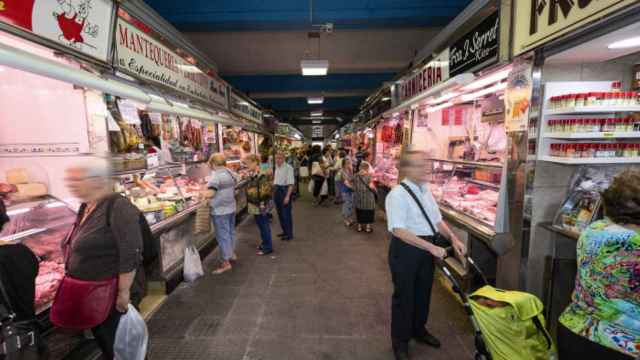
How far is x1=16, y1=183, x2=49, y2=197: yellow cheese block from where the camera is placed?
287 cm

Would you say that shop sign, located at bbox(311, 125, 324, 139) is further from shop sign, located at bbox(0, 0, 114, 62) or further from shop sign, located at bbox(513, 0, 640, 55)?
shop sign, located at bbox(513, 0, 640, 55)

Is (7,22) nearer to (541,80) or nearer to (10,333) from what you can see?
(10,333)

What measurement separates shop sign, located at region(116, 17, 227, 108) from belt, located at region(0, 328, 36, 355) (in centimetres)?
253

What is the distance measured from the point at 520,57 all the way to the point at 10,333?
411cm

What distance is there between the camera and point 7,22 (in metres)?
2.02

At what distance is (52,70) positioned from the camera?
2123 millimetres

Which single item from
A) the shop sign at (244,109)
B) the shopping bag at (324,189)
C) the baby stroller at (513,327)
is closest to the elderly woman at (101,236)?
the baby stroller at (513,327)

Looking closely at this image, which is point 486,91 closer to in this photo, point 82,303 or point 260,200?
point 260,200

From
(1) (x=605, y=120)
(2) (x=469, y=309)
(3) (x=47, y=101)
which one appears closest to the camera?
(2) (x=469, y=309)

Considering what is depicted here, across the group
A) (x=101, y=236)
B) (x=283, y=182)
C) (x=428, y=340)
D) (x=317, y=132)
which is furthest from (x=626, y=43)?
(x=317, y=132)

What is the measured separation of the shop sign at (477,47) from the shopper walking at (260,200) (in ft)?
10.6

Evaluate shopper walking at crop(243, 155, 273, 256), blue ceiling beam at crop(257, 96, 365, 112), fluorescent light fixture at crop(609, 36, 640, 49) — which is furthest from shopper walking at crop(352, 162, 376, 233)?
blue ceiling beam at crop(257, 96, 365, 112)

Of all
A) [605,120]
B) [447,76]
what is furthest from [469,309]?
[447,76]

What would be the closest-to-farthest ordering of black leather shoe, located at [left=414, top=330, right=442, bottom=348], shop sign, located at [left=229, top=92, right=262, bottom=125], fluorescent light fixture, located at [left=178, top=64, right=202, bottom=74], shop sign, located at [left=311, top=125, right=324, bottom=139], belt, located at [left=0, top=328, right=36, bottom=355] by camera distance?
belt, located at [left=0, top=328, right=36, bottom=355] → black leather shoe, located at [left=414, top=330, right=442, bottom=348] → fluorescent light fixture, located at [left=178, top=64, right=202, bottom=74] → shop sign, located at [left=229, top=92, right=262, bottom=125] → shop sign, located at [left=311, top=125, right=324, bottom=139]
